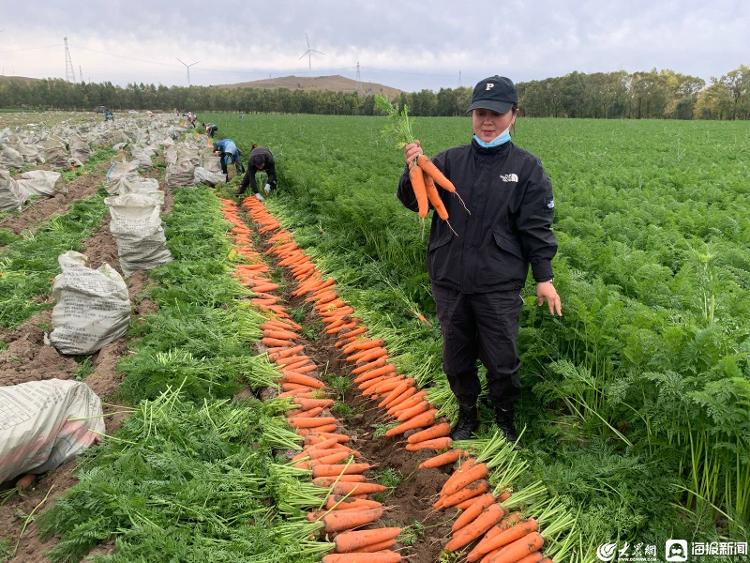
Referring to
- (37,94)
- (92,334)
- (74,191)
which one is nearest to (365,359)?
(92,334)

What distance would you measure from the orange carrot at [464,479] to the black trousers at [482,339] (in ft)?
1.66

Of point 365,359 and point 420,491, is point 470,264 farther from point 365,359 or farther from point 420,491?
point 365,359

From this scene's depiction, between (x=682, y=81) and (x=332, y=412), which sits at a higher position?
(x=682, y=81)

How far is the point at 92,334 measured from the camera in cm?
539

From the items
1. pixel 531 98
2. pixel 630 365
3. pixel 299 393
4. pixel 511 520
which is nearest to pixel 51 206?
pixel 299 393

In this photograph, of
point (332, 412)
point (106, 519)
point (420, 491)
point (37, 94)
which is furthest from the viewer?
point (37, 94)

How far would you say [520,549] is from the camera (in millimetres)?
2955

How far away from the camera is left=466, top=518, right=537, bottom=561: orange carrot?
303 centimetres

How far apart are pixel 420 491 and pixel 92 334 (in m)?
3.94

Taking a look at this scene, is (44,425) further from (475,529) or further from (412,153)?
(412,153)

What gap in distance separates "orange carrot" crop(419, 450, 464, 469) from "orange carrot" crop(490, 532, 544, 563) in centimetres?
86

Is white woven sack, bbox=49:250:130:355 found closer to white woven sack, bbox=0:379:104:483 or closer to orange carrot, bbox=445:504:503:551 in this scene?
white woven sack, bbox=0:379:104:483

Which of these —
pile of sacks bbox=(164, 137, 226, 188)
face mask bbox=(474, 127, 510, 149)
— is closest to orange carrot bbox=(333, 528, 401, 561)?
face mask bbox=(474, 127, 510, 149)

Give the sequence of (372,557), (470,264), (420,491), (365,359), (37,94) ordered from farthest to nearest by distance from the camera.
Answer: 1. (37,94)
2. (365,359)
3. (420,491)
4. (470,264)
5. (372,557)
